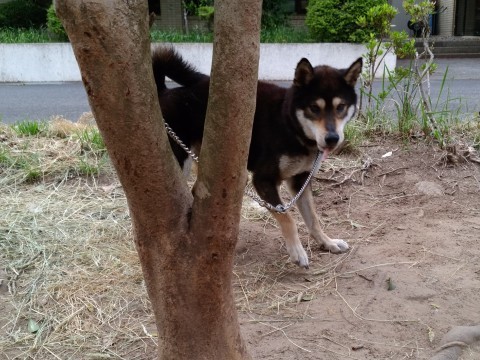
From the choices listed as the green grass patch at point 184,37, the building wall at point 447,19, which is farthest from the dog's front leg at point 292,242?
the building wall at point 447,19

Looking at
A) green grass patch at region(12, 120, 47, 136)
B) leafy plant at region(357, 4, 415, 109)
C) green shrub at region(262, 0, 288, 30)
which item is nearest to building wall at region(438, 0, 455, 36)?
green shrub at region(262, 0, 288, 30)

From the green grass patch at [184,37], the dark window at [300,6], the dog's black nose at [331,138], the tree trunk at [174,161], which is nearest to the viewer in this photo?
the tree trunk at [174,161]

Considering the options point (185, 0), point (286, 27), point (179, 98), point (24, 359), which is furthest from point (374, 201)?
point (185, 0)

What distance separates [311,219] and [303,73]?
3.41 feet

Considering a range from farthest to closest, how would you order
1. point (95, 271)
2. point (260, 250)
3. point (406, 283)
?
1. point (260, 250)
2. point (95, 271)
3. point (406, 283)

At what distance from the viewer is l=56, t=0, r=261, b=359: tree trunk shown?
5.02 ft

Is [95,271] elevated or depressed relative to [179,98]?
depressed

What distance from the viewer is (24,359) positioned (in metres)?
2.45

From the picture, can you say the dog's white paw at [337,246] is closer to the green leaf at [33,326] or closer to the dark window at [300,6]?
the green leaf at [33,326]

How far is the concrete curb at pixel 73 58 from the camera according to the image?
12984 millimetres

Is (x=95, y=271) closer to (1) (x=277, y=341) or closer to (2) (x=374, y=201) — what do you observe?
(1) (x=277, y=341)

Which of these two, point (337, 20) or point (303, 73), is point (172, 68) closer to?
point (303, 73)

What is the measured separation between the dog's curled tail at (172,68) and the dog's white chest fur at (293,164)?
0.97m

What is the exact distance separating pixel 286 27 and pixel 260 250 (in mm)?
13750
